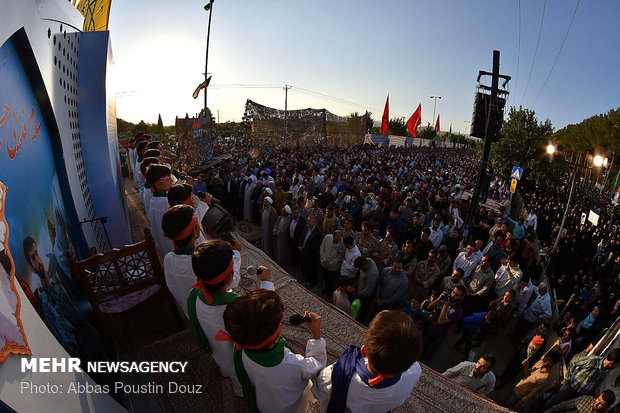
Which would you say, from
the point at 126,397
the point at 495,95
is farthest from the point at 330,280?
the point at 495,95

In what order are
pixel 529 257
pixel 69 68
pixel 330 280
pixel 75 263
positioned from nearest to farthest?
pixel 75 263
pixel 69 68
pixel 330 280
pixel 529 257

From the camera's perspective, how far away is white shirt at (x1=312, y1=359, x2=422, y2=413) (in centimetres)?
171

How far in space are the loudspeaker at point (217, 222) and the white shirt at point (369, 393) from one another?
2.23m

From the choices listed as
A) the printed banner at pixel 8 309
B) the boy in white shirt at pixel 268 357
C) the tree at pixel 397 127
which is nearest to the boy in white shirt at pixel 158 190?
the printed banner at pixel 8 309

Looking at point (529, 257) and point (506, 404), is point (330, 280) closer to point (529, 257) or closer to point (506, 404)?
point (506, 404)

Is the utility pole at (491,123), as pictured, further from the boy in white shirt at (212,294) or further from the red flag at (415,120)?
the red flag at (415,120)

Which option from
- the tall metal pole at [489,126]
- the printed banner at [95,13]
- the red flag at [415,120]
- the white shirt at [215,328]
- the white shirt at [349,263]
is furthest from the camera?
the red flag at [415,120]

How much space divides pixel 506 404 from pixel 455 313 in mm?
1420

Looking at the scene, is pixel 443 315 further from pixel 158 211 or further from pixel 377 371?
pixel 158 211

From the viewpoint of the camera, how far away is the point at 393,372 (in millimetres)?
1583

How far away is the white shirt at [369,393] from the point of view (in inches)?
67.2

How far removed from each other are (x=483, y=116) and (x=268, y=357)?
29.7 ft

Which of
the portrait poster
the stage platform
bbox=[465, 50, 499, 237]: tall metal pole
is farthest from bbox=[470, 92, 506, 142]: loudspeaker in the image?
the portrait poster

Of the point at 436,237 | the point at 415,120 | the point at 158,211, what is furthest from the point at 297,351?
the point at 415,120
